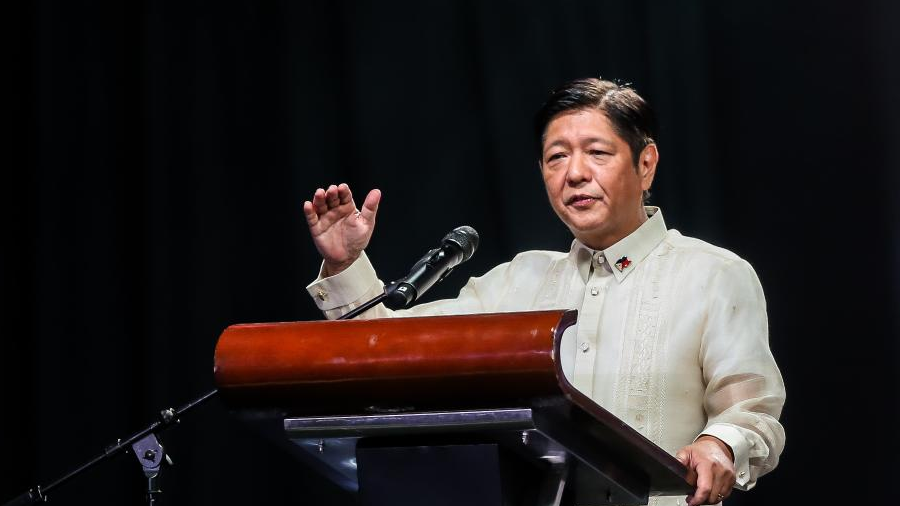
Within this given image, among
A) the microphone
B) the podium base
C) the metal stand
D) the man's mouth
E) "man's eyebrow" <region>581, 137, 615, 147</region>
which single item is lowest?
the metal stand

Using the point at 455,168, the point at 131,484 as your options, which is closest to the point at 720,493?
the point at 455,168

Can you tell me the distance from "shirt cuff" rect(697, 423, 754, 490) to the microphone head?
1.62ft

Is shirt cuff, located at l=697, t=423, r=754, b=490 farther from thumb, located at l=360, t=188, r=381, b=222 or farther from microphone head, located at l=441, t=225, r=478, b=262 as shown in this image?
thumb, located at l=360, t=188, r=381, b=222

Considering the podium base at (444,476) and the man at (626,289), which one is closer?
the podium base at (444,476)

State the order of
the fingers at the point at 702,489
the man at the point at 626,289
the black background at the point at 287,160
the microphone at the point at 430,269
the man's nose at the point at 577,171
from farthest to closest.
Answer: the black background at the point at 287,160, the man's nose at the point at 577,171, the man at the point at 626,289, the microphone at the point at 430,269, the fingers at the point at 702,489

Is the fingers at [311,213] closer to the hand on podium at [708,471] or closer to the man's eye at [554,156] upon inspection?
the man's eye at [554,156]

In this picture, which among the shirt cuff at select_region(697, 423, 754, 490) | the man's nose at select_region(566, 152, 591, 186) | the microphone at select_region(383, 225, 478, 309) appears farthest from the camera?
the man's nose at select_region(566, 152, 591, 186)

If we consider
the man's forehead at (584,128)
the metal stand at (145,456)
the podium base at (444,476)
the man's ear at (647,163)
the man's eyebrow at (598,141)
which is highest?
the man's forehead at (584,128)

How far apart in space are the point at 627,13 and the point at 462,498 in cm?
200

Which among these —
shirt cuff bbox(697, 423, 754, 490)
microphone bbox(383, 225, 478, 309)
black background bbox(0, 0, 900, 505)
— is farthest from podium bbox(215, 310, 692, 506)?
black background bbox(0, 0, 900, 505)

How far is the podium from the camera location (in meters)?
1.15

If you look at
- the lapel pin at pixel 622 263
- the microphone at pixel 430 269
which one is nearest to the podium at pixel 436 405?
the microphone at pixel 430 269

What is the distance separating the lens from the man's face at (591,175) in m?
2.04

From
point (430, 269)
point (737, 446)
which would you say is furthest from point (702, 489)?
point (430, 269)
